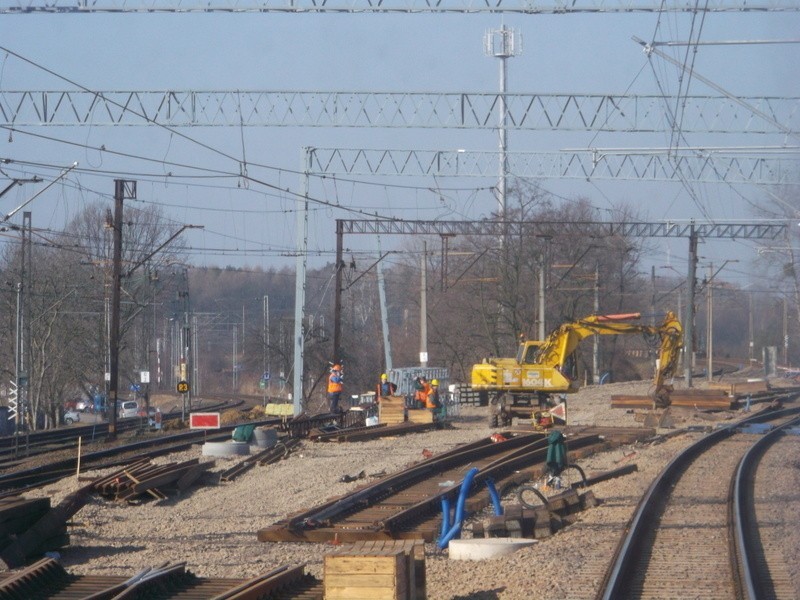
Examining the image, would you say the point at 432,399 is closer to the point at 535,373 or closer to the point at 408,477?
the point at 535,373

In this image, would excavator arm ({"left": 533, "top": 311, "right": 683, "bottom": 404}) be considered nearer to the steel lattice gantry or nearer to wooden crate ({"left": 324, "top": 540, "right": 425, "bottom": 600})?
the steel lattice gantry

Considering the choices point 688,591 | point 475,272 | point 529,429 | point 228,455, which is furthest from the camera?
point 475,272

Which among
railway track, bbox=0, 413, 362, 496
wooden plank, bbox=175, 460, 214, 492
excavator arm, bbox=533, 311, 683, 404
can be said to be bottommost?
railway track, bbox=0, 413, 362, 496

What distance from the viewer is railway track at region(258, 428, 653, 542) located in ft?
46.0

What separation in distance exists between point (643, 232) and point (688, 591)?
34.2 meters

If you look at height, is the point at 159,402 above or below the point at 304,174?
below

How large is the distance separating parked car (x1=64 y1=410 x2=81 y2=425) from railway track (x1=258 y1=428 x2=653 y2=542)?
46.6m

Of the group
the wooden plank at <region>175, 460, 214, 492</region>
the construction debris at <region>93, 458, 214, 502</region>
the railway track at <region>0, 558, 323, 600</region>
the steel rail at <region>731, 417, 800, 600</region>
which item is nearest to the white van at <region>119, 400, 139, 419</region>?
the wooden plank at <region>175, 460, 214, 492</region>

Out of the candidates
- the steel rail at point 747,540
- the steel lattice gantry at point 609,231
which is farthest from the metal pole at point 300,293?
the steel rail at point 747,540

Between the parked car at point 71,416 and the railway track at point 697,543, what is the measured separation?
173 feet

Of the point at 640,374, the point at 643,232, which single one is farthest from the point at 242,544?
the point at 640,374

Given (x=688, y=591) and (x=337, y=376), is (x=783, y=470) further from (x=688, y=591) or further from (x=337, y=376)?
(x=337, y=376)

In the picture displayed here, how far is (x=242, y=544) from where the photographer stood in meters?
14.0

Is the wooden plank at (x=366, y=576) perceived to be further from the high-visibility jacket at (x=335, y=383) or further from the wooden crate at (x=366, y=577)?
the high-visibility jacket at (x=335, y=383)
